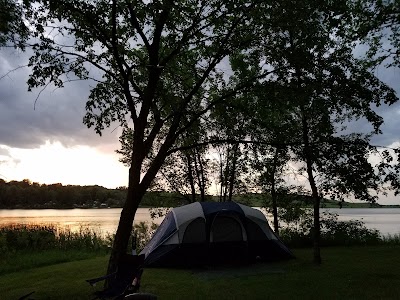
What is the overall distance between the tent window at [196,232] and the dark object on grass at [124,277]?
480cm

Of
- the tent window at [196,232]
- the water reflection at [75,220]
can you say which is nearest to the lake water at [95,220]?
the water reflection at [75,220]

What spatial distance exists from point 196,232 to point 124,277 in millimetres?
5319

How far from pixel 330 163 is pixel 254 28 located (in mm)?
3768

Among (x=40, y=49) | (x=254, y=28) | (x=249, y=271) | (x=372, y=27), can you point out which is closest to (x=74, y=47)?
(x=40, y=49)

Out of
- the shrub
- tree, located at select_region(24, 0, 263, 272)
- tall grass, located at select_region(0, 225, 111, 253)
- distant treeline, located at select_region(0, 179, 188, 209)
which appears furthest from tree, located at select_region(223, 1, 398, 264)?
distant treeline, located at select_region(0, 179, 188, 209)

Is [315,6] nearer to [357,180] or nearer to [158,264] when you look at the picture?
[357,180]

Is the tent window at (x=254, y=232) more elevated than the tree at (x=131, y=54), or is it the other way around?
the tree at (x=131, y=54)

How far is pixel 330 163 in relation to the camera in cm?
951

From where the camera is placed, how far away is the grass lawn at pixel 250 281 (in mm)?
8047

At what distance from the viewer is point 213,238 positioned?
1227 centimetres

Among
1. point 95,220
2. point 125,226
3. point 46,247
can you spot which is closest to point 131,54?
point 125,226

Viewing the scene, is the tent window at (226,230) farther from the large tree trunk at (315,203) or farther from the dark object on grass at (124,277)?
the dark object on grass at (124,277)

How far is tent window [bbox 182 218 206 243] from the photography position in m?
12.0

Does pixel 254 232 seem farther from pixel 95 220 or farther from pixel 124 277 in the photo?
pixel 95 220
